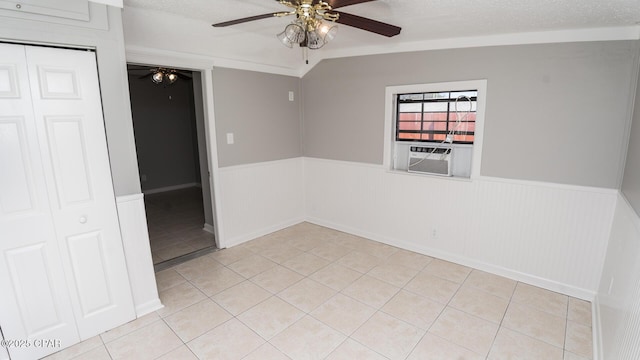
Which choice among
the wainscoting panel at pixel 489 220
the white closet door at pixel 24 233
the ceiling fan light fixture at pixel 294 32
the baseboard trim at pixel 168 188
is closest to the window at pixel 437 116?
the wainscoting panel at pixel 489 220

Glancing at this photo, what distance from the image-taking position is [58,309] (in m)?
2.11

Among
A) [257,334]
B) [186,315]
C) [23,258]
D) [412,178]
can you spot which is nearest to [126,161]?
[23,258]

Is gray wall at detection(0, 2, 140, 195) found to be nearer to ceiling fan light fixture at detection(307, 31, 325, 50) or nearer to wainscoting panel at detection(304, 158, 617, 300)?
ceiling fan light fixture at detection(307, 31, 325, 50)

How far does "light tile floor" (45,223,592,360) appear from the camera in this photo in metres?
2.11

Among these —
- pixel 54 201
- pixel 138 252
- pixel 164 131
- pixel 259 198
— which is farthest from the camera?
pixel 164 131

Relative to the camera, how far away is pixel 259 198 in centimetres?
410

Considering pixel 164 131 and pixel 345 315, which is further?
pixel 164 131

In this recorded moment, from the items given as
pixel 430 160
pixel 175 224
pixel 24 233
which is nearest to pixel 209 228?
pixel 175 224

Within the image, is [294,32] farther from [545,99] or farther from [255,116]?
[545,99]

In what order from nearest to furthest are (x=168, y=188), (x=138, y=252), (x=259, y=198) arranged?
(x=138, y=252) → (x=259, y=198) → (x=168, y=188)

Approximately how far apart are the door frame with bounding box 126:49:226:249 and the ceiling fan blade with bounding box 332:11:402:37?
1.89 metres

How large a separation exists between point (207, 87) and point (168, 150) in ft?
13.0

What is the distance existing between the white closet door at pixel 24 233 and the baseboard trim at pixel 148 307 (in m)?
0.48

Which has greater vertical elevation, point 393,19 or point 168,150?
point 393,19
